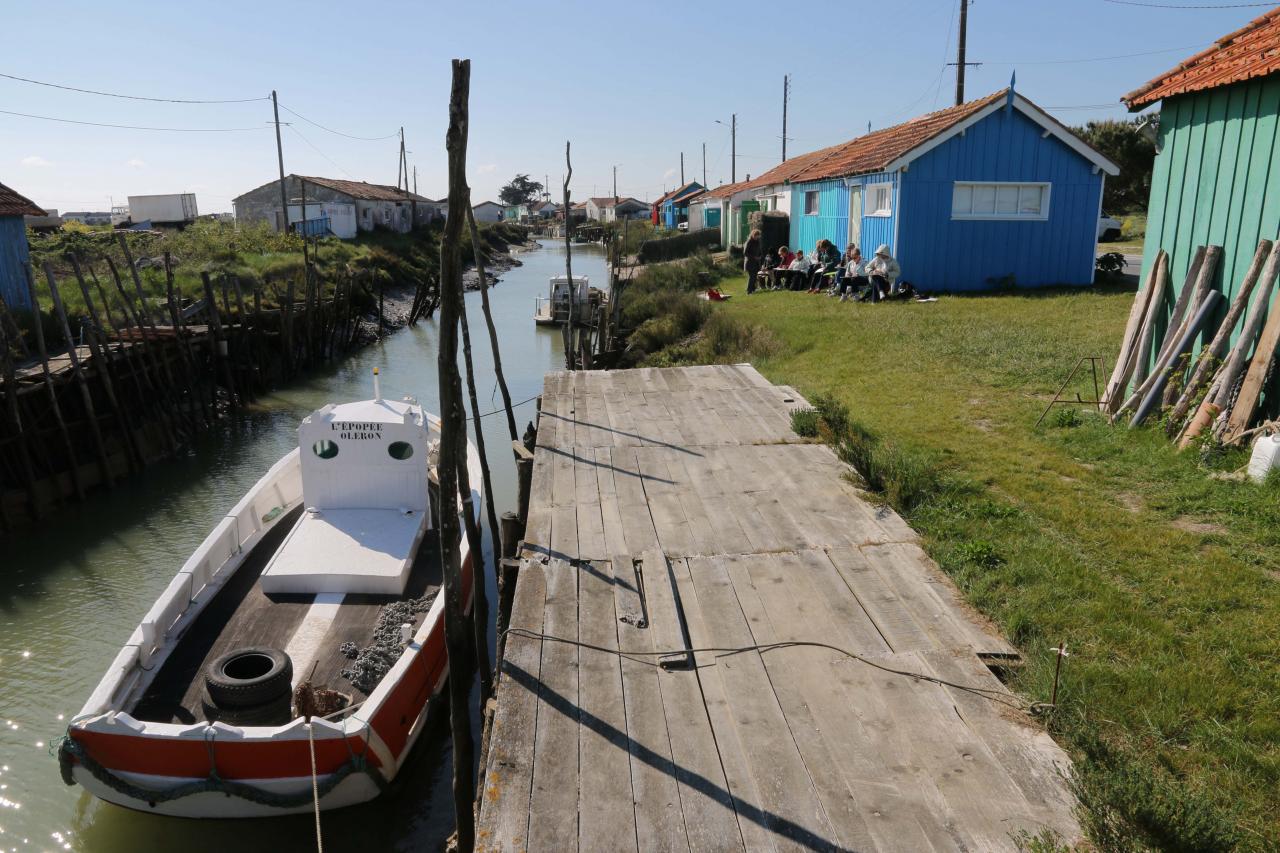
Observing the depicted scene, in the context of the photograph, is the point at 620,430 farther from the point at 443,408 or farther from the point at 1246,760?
the point at 1246,760

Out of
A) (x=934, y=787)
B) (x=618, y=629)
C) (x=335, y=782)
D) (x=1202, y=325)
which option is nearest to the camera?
(x=934, y=787)

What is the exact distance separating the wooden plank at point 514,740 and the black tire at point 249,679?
2.11 meters

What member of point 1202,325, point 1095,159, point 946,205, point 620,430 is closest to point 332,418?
point 620,430

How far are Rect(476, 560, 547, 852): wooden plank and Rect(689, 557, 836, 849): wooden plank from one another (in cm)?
95

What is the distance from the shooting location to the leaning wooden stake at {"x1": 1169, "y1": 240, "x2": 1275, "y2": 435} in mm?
7699

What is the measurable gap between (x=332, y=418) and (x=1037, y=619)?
6690mm

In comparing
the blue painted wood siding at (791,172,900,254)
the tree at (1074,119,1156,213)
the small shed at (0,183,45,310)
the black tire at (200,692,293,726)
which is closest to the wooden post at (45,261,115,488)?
the small shed at (0,183,45,310)

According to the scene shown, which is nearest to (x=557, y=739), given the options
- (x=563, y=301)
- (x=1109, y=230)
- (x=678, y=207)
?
(x=563, y=301)

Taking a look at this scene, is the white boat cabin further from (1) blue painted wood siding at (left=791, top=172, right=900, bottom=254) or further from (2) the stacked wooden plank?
(1) blue painted wood siding at (left=791, top=172, right=900, bottom=254)

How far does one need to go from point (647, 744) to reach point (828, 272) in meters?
19.3

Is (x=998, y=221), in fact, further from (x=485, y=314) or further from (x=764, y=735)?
(x=764, y=735)

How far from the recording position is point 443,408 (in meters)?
4.61

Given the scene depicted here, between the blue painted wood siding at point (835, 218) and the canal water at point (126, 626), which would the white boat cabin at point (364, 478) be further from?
the blue painted wood siding at point (835, 218)

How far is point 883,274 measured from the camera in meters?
19.2
